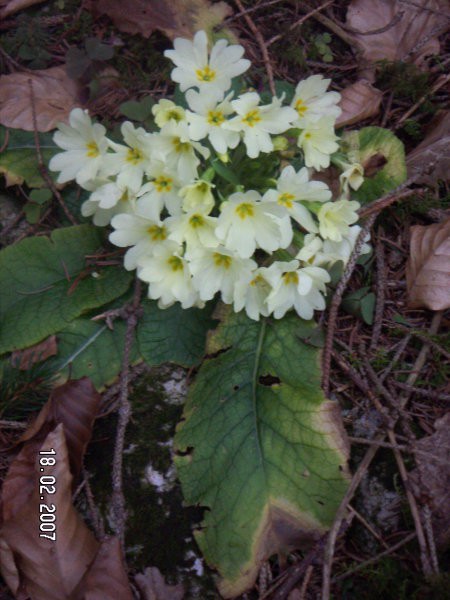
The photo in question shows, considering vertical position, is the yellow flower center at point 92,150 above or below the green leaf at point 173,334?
above

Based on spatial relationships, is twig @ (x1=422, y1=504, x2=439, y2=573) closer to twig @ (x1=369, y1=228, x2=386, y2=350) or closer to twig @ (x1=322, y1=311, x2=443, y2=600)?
twig @ (x1=322, y1=311, x2=443, y2=600)

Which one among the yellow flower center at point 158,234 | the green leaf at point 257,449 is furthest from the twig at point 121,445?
the yellow flower center at point 158,234

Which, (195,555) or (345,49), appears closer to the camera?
(195,555)

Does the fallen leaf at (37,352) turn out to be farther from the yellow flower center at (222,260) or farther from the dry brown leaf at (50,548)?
the yellow flower center at (222,260)

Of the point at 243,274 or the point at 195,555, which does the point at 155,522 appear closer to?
the point at 195,555

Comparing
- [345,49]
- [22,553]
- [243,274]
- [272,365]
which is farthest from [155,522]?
[345,49]

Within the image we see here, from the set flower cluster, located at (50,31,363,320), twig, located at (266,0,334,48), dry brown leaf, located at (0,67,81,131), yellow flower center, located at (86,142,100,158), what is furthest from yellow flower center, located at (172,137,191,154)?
twig, located at (266,0,334,48)
